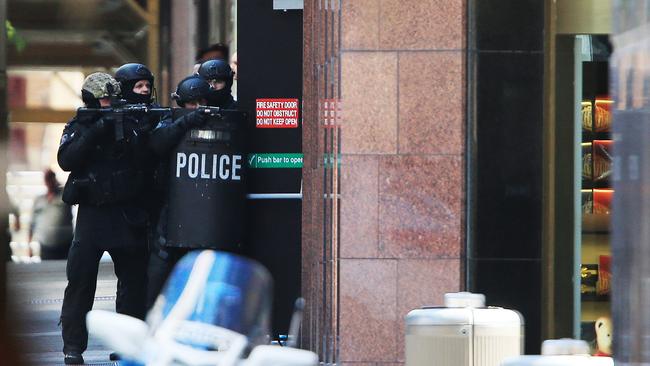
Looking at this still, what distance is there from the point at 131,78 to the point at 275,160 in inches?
45.0

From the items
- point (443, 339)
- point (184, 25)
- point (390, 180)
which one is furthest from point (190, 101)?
point (184, 25)

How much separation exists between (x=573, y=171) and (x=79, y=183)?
3.29 metres

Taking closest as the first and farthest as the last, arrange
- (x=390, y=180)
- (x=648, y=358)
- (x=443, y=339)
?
(x=648, y=358), (x=443, y=339), (x=390, y=180)

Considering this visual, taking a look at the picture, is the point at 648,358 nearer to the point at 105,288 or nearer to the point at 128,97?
the point at 128,97

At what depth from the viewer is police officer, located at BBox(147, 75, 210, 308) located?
10.3 m

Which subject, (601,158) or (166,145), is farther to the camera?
(166,145)

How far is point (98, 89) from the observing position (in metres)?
10.8

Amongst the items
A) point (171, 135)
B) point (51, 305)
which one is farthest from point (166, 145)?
point (51, 305)

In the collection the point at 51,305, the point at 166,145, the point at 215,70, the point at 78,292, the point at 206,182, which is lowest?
the point at 51,305

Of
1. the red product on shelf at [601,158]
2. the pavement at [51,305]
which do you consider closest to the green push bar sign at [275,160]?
the pavement at [51,305]

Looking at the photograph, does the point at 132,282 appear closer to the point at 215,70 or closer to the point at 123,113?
the point at 123,113

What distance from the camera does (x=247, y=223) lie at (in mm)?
10891

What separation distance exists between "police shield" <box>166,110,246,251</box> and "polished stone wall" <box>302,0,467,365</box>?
113cm

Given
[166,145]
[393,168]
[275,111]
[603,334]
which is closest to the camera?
[393,168]
